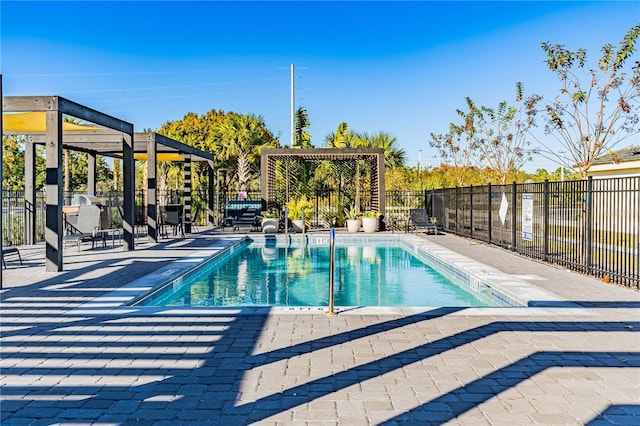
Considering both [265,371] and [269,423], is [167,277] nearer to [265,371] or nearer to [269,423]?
[265,371]

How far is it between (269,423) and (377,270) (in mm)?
8286

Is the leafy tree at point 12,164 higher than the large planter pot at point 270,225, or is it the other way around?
the leafy tree at point 12,164

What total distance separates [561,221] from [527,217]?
130cm

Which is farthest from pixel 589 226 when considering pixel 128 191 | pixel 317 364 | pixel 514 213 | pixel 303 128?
pixel 303 128

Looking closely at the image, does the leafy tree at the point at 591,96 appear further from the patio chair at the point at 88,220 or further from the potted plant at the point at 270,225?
the patio chair at the point at 88,220

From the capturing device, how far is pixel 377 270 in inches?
A: 435

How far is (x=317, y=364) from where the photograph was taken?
3.96m

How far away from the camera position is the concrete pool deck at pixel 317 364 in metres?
3.07

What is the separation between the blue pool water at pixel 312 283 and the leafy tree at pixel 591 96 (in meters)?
4.61

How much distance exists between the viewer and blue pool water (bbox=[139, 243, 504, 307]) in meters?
7.68

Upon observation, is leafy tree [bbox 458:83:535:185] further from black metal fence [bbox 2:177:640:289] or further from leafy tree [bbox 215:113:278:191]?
leafy tree [bbox 215:113:278:191]

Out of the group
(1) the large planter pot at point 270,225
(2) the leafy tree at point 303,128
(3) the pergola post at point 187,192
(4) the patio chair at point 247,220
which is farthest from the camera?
(2) the leafy tree at point 303,128

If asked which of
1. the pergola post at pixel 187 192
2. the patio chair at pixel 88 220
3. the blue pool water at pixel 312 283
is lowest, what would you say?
the blue pool water at pixel 312 283

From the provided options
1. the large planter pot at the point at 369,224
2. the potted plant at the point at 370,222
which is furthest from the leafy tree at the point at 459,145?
the large planter pot at the point at 369,224
